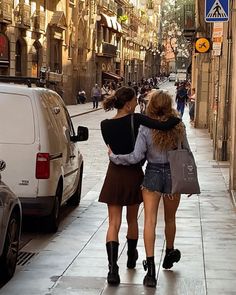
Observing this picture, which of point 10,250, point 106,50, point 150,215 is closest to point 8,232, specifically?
point 10,250

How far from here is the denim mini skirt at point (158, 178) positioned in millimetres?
6434

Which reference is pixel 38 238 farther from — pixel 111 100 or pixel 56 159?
pixel 111 100

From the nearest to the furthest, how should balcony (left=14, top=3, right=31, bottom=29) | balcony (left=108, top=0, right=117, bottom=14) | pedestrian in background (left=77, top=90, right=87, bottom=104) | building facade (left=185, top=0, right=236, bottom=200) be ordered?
building facade (left=185, top=0, right=236, bottom=200) → balcony (left=14, top=3, right=31, bottom=29) → pedestrian in background (left=77, top=90, right=87, bottom=104) → balcony (left=108, top=0, right=117, bottom=14)

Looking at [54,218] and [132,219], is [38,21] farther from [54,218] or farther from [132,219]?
[132,219]

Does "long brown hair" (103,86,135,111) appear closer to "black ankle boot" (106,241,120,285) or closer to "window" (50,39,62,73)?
"black ankle boot" (106,241,120,285)

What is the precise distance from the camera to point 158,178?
254 inches

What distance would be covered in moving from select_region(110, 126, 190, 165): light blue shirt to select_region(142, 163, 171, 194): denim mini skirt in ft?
0.17

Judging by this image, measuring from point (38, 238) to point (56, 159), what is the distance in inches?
40.4

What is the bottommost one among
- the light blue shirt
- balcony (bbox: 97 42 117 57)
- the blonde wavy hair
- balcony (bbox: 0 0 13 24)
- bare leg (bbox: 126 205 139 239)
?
bare leg (bbox: 126 205 139 239)

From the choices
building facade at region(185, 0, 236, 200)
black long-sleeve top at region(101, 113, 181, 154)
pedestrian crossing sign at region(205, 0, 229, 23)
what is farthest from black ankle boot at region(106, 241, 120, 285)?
pedestrian crossing sign at region(205, 0, 229, 23)

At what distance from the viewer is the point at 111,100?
6.56 metres

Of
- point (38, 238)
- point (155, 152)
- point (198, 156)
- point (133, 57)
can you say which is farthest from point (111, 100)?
point (133, 57)

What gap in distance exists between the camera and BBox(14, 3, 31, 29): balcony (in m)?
37.0

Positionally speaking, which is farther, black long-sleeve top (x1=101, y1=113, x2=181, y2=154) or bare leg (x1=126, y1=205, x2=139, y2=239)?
bare leg (x1=126, y1=205, x2=139, y2=239)
